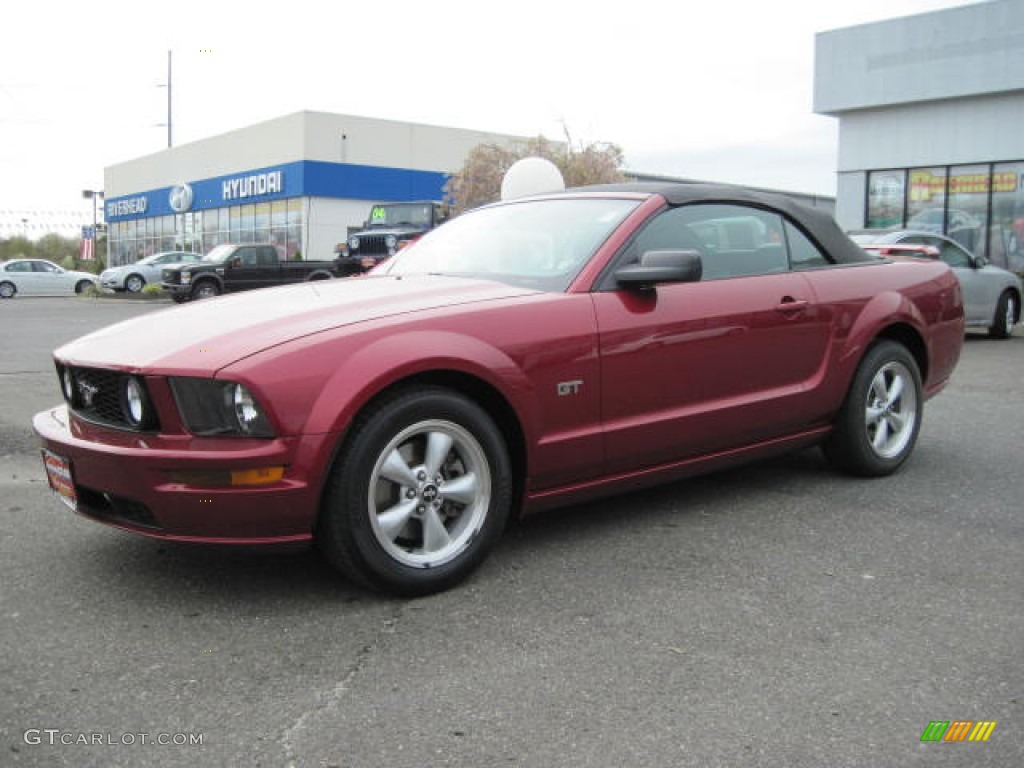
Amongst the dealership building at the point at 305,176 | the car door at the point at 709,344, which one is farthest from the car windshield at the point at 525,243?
the dealership building at the point at 305,176

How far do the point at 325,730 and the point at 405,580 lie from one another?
0.85 metres

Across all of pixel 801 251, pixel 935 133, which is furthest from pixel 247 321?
pixel 935 133

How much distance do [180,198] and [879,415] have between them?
49694mm

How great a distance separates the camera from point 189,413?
3041 mm

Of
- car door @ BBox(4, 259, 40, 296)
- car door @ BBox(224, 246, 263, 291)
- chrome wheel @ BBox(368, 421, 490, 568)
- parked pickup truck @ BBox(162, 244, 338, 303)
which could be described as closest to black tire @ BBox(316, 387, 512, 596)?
chrome wheel @ BBox(368, 421, 490, 568)

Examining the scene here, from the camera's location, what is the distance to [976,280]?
12617mm

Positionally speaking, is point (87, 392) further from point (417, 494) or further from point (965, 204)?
point (965, 204)

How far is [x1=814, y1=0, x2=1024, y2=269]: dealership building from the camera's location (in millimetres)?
22312

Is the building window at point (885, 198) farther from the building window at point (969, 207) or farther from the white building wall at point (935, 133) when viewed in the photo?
the building window at point (969, 207)

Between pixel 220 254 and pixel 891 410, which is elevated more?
pixel 220 254

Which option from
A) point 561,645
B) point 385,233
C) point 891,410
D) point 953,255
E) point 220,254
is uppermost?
point 385,233

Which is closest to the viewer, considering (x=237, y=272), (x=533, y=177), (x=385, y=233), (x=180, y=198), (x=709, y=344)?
(x=709, y=344)

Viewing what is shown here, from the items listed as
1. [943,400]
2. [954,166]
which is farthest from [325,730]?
[954,166]

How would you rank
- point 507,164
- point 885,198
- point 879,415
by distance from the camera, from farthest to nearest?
1. point 507,164
2. point 885,198
3. point 879,415
